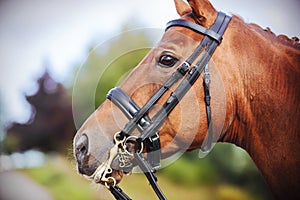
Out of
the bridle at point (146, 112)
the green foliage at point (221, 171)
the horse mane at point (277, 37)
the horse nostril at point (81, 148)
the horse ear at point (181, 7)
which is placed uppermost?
the horse mane at point (277, 37)

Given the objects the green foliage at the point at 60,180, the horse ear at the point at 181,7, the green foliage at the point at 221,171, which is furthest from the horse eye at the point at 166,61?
the green foliage at the point at 60,180

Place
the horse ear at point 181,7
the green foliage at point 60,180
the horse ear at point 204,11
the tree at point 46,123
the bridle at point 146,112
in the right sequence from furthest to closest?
the tree at point 46,123, the green foliage at point 60,180, the horse ear at point 181,7, the horse ear at point 204,11, the bridle at point 146,112

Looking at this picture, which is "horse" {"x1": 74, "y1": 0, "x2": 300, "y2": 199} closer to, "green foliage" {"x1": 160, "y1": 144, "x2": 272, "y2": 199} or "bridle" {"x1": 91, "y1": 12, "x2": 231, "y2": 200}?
"bridle" {"x1": 91, "y1": 12, "x2": 231, "y2": 200}

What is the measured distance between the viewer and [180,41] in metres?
2.69

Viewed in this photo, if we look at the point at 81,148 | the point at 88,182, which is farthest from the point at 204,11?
the point at 88,182

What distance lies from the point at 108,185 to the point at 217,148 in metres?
10.5

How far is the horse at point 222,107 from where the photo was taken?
2.63 m

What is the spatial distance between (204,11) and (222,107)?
695mm

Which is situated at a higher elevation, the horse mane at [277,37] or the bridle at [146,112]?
the horse mane at [277,37]

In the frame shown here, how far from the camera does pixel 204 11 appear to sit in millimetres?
2732

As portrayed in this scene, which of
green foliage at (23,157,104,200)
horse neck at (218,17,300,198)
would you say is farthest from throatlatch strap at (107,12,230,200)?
green foliage at (23,157,104,200)

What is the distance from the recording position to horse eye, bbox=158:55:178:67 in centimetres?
265

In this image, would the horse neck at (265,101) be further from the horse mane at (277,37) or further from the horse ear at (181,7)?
the horse ear at (181,7)

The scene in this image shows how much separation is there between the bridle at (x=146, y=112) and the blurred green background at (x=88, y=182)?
6.29 metres
